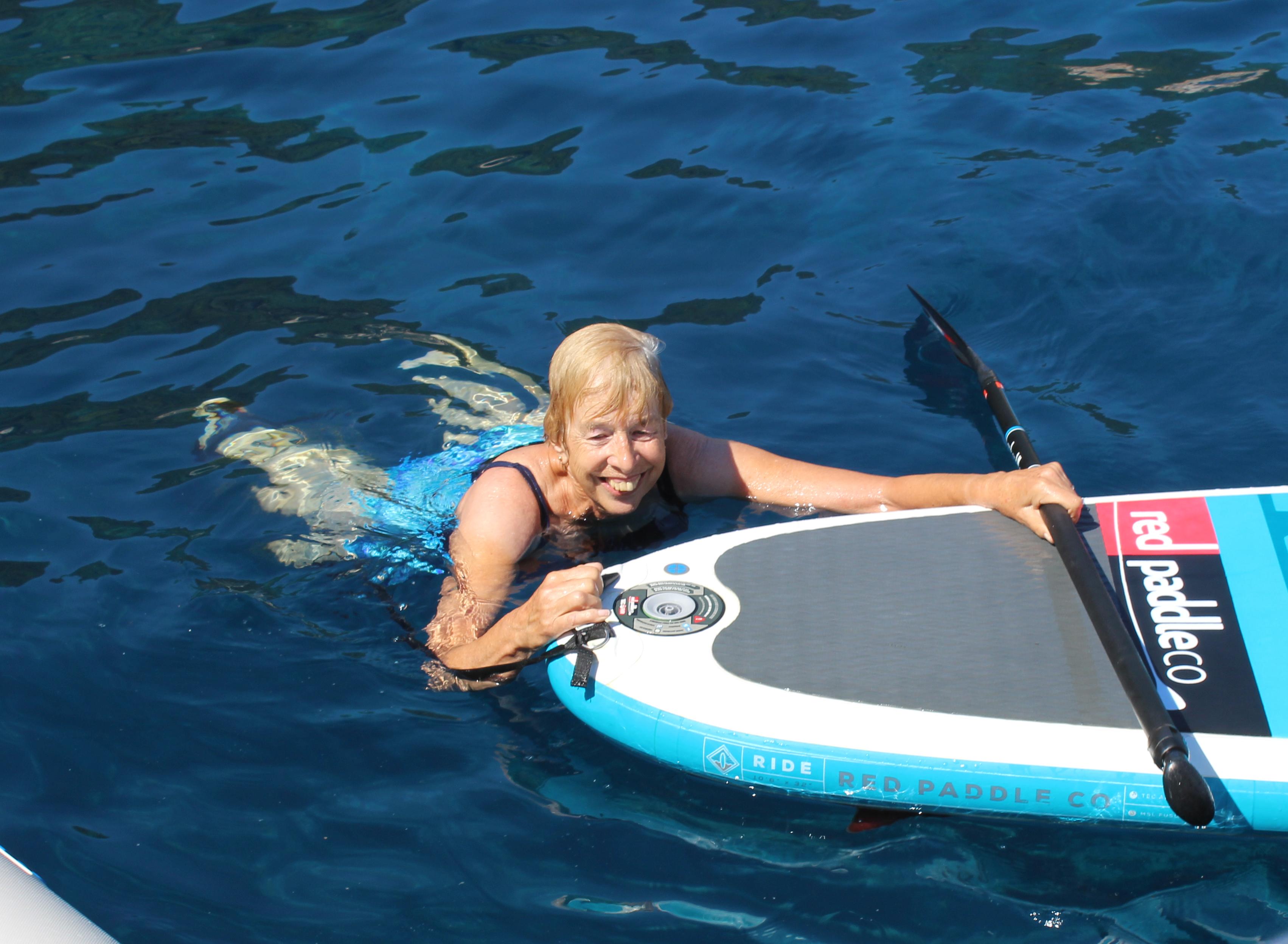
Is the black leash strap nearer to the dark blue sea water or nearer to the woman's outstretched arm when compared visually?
the dark blue sea water

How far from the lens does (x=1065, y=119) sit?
7.06 metres

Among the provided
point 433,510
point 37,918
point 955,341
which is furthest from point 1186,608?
point 37,918

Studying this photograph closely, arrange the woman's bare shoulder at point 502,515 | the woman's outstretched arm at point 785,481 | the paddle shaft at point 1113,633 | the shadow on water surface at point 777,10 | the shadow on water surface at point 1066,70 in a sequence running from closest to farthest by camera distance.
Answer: the paddle shaft at point 1113,633
the woman's bare shoulder at point 502,515
the woman's outstretched arm at point 785,481
the shadow on water surface at point 1066,70
the shadow on water surface at point 777,10

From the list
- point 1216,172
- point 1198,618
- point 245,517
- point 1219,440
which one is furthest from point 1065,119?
point 245,517

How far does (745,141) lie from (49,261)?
153 inches

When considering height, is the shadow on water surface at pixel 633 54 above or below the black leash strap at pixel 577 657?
above

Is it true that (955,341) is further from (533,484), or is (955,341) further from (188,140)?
(188,140)

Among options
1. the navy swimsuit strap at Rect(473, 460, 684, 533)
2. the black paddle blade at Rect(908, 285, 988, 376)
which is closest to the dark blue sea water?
the black paddle blade at Rect(908, 285, 988, 376)

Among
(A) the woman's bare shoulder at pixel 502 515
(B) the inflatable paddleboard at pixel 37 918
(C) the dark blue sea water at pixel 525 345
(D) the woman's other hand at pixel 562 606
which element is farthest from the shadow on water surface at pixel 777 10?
(B) the inflatable paddleboard at pixel 37 918

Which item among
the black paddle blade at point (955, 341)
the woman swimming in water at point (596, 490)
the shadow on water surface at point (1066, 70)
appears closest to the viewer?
the woman swimming in water at point (596, 490)

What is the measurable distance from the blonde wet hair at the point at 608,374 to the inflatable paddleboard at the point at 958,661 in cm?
53

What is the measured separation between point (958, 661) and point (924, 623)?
188mm

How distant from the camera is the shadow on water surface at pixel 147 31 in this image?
324 inches

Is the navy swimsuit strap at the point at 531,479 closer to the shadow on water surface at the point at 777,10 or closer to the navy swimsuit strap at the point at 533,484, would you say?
the navy swimsuit strap at the point at 533,484
